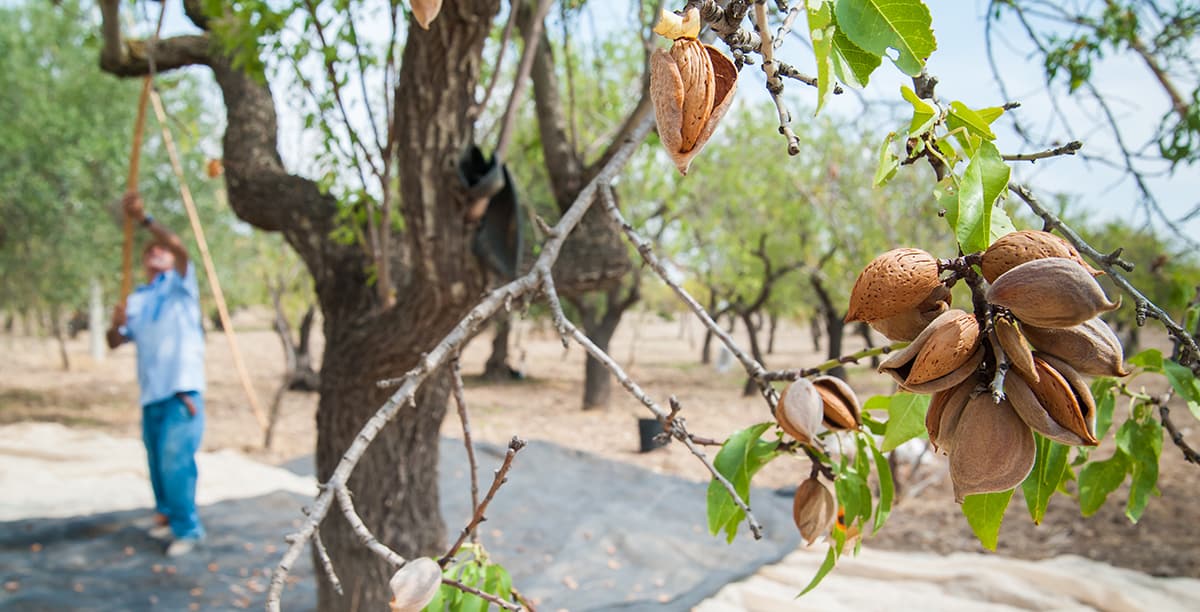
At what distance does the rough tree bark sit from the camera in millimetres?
2531

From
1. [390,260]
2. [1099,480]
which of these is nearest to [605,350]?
[390,260]

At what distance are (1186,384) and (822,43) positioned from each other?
0.78 metres

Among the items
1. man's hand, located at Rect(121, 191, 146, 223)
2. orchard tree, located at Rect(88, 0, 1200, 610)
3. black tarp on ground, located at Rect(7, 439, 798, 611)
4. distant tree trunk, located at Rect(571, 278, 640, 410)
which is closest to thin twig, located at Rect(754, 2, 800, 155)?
orchard tree, located at Rect(88, 0, 1200, 610)

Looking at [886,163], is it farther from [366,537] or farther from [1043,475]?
[366,537]

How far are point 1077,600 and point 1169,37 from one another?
2698mm

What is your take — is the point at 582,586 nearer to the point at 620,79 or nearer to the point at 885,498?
the point at 885,498

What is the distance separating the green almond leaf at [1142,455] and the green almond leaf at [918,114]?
72 cm

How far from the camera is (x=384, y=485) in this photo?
3080mm

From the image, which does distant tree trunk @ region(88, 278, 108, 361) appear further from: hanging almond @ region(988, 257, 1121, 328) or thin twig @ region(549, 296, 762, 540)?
hanging almond @ region(988, 257, 1121, 328)

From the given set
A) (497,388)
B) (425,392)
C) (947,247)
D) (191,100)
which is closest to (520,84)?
(425,392)

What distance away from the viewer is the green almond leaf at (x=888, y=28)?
0.64m

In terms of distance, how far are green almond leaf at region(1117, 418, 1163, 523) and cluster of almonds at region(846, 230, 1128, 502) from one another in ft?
2.20

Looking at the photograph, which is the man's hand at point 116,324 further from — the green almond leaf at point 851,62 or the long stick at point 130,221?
the green almond leaf at point 851,62

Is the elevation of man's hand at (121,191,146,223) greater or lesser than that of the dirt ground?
greater
